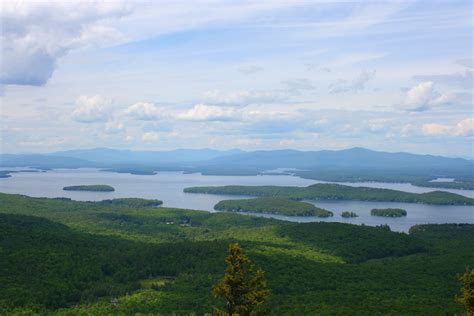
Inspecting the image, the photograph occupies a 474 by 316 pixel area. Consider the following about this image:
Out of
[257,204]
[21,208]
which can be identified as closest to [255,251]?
[21,208]

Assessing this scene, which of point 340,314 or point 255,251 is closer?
point 340,314

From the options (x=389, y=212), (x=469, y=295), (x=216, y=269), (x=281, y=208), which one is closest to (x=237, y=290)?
(x=469, y=295)

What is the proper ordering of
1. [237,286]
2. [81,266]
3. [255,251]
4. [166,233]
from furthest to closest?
[166,233] < [255,251] < [81,266] < [237,286]

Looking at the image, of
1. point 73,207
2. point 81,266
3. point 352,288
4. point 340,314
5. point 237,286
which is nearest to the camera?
point 237,286

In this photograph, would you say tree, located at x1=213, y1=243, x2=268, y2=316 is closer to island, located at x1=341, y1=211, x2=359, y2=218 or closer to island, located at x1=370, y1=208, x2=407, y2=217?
island, located at x1=341, y1=211, x2=359, y2=218

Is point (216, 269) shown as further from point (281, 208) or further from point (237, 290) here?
point (281, 208)

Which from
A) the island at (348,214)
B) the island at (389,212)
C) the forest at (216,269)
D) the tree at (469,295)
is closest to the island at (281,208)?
the island at (348,214)

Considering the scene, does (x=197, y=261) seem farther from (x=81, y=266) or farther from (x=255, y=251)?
(x=81, y=266)

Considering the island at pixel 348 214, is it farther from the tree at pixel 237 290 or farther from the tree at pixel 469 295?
the tree at pixel 237 290

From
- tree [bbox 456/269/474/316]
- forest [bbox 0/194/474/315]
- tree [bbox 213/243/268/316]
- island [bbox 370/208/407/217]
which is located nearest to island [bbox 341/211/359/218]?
island [bbox 370/208/407/217]
